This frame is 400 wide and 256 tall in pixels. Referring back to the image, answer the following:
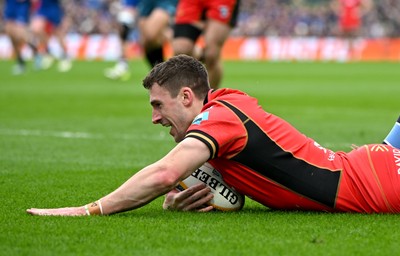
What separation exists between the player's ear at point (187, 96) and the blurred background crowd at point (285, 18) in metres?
33.5

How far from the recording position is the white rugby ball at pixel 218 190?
5141mm

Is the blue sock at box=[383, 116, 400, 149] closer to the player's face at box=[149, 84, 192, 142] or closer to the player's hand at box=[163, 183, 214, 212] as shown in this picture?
the player's hand at box=[163, 183, 214, 212]

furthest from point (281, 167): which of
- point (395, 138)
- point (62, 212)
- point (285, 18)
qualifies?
point (285, 18)

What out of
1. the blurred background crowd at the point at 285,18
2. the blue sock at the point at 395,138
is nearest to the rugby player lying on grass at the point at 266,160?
the blue sock at the point at 395,138

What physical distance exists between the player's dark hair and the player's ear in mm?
23

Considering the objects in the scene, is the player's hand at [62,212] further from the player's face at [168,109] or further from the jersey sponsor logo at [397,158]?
the jersey sponsor logo at [397,158]

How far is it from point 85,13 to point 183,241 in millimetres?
38813

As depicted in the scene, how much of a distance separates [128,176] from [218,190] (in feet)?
5.43

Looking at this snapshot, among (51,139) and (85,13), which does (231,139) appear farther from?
(85,13)

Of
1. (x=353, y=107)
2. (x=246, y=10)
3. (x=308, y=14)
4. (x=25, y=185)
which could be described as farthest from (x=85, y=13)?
(x=25, y=185)

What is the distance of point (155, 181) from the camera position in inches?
184

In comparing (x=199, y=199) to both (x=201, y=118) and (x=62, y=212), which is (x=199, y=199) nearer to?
(x=201, y=118)

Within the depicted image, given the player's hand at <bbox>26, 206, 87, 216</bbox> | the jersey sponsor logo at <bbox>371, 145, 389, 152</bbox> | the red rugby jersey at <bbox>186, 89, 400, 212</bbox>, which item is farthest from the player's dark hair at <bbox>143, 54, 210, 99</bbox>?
the jersey sponsor logo at <bbox>371, 145, 389, 152</bbox>

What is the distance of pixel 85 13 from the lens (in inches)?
1660
